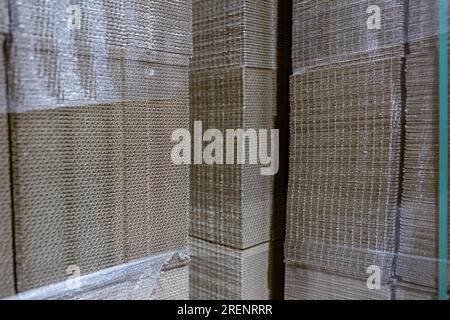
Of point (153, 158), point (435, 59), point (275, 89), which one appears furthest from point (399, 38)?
point (153, 158)

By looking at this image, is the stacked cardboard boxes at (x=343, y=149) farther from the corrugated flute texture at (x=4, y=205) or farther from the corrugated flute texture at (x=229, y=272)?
the corrugated flute texture at (x=4, y=205)

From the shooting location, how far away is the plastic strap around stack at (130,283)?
130 centimetres

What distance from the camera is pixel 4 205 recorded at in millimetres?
1180

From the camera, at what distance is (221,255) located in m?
1.92

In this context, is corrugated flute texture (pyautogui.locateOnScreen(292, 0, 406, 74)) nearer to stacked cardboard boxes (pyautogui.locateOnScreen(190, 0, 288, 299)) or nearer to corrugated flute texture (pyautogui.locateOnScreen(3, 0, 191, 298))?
stacked cardboard boxes (pyautogui.locateOnScreen(190, 0, 288, 299))

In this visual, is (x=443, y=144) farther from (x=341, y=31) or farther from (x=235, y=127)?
(x=235, y=127)

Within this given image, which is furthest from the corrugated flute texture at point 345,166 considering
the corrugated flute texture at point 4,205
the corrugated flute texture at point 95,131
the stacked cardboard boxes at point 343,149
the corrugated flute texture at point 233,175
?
the corrugated flute texture at point 4,205

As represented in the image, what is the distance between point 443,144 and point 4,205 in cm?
137

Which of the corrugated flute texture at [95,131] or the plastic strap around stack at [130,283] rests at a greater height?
the corrugated flute texture at [95,131]

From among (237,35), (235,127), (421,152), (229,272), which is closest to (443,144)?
(421,152)

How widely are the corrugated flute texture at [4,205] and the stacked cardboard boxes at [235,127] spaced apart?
896mm

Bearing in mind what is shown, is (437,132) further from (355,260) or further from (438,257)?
(355,260)

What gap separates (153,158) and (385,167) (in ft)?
2.72

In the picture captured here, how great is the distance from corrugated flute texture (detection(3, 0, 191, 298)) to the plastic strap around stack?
0.03 meters
